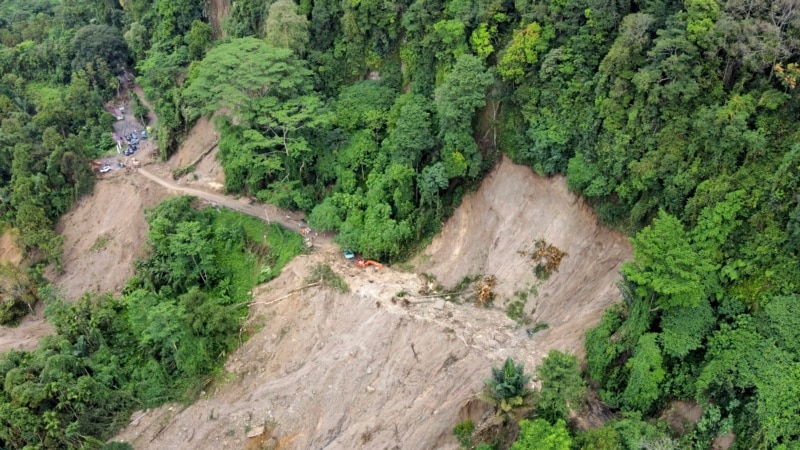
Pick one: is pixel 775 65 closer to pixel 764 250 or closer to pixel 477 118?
pixel 764 250

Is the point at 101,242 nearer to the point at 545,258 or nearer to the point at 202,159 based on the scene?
the point at 202,159

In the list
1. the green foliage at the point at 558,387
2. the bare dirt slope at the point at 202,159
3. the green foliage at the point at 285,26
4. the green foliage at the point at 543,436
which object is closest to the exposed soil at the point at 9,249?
the bare dirt slope at the point at 202,159

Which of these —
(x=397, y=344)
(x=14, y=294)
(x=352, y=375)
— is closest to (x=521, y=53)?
(x=397, y=344)

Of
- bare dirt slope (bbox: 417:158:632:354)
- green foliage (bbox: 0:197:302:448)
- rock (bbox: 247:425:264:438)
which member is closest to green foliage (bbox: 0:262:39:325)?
green foliage (bbox: 0:197:302:448)

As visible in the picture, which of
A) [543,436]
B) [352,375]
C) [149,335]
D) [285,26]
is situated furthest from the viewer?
[285,26]

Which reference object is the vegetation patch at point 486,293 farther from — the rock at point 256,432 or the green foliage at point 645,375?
the rock at point 256,432

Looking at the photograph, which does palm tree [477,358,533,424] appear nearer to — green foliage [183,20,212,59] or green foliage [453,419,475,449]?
green foliage [453,419,475,449]

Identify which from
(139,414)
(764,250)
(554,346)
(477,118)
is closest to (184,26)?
(477,118)
